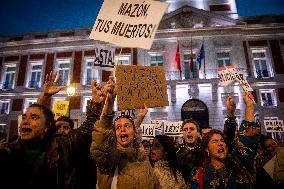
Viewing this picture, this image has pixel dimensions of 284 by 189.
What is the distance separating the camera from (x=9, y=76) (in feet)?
85.7

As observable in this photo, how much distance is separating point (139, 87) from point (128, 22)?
103 cm

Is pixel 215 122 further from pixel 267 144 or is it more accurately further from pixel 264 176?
pixel 264 176

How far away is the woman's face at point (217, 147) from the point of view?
3.34 m

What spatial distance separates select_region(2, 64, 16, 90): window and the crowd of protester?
24.3m

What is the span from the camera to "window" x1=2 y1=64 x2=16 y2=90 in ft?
83.8

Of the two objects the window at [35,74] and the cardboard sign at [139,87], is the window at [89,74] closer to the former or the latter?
the window at [35,74]

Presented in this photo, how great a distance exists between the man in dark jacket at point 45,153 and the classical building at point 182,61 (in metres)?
17.5

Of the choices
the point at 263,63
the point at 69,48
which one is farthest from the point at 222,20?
the point at 69,48

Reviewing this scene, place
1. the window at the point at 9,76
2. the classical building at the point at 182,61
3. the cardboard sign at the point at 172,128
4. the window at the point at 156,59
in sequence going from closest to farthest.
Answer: the cardboard sign at the point at 172,128 → the classical building at the point at 182,61 → the window at the point at 156,59 → the window at the point at 9,76

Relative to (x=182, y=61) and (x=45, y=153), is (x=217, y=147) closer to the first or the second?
(x=45, y=153)

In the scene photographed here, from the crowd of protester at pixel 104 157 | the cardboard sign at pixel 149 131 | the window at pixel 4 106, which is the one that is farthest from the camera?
the window at pixel 4 106

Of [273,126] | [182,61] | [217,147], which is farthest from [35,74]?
[217,147]

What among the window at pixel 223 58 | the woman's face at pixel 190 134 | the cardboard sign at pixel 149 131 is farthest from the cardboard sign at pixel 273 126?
the window at pixel 223 58

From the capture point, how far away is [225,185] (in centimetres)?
306
